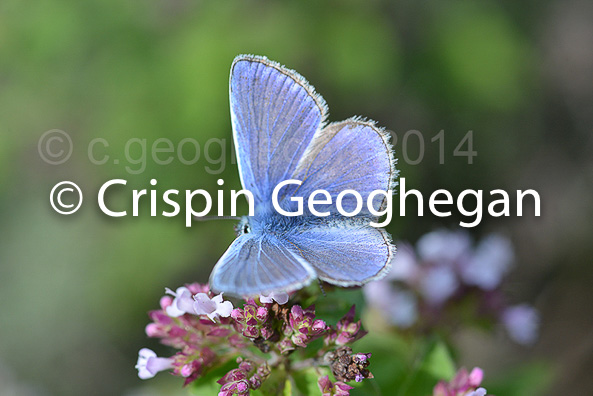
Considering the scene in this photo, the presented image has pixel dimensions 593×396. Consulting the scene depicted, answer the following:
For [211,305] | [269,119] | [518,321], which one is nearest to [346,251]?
[211,305]

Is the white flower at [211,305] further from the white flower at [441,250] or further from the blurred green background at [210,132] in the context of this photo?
the blurred green background at [210,132]

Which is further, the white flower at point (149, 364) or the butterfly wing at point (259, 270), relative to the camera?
the white flower at point (149, 364)

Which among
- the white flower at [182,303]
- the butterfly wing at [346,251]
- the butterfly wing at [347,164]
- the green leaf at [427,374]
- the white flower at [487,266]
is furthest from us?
the white flower at [487,266]

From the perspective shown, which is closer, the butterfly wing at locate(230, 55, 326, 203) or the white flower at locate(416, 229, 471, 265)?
the butterfly wing at locate(230, 55, 326, 203)

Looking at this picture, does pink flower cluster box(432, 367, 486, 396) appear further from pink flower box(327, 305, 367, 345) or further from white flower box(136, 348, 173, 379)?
white flower box(136, 348, 173, 379)

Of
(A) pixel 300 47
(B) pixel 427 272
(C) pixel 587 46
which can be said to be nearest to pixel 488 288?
(B) pixel 427 272

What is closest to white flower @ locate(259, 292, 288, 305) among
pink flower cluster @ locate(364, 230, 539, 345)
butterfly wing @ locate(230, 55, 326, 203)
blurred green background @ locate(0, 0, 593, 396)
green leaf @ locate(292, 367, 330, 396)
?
green leaf @ locate(292, 367, 330, 396)

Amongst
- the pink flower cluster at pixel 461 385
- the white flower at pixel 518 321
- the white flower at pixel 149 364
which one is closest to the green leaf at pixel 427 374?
the pink flower cluster at pixel 461 385
